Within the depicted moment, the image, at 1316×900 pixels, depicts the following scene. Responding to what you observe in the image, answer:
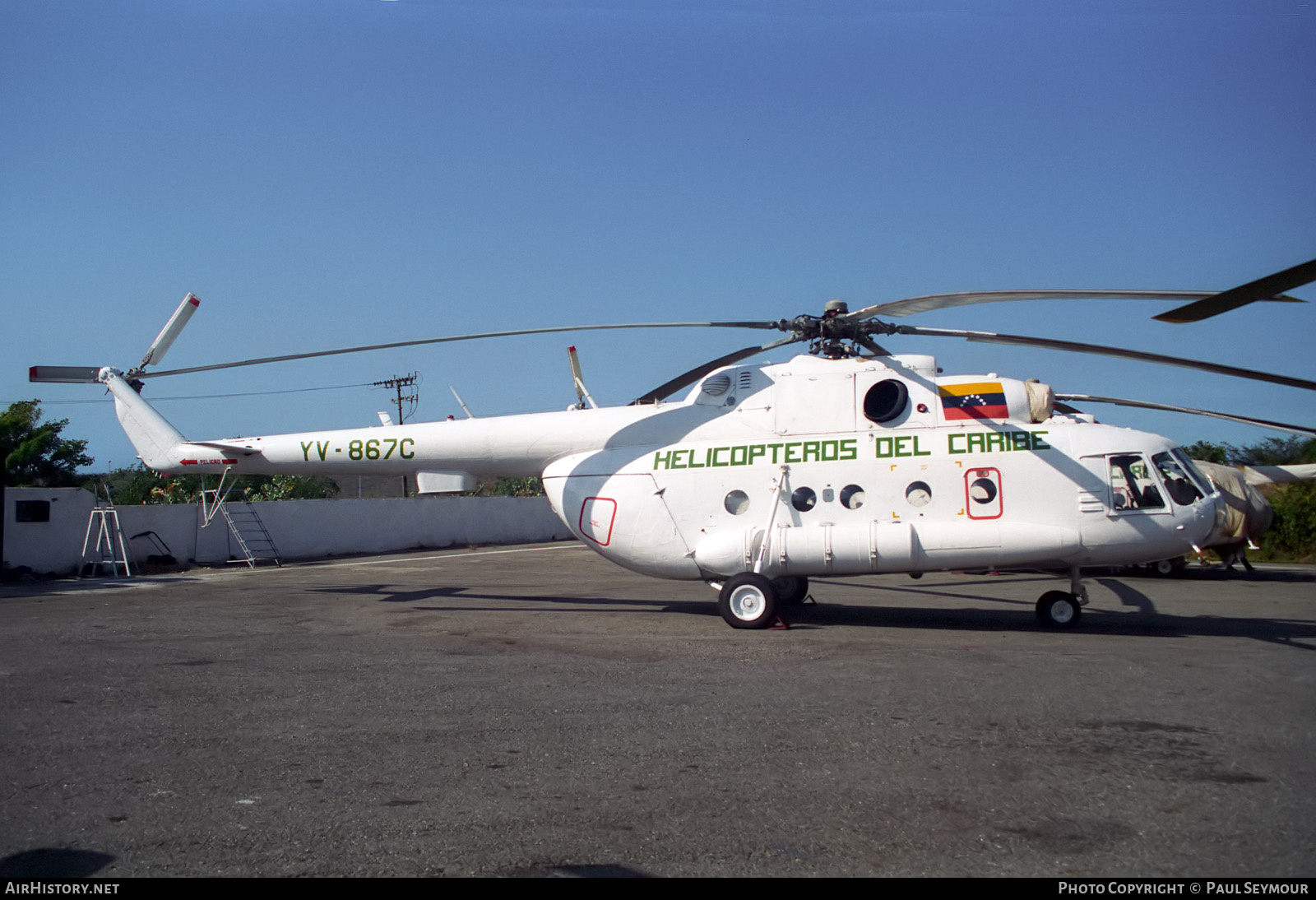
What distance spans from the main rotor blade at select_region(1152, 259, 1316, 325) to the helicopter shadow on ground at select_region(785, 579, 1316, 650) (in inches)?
212

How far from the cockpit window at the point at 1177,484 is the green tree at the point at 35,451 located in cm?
3735

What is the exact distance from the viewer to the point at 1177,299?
886cm

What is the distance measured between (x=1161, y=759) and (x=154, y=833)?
5983 mm

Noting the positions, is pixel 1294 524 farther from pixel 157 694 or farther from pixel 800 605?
pixel 157 694

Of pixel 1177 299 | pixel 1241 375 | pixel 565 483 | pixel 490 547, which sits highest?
pixel 1177 299

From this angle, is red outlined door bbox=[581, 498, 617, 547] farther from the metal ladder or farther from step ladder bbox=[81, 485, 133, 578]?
the metal ladder

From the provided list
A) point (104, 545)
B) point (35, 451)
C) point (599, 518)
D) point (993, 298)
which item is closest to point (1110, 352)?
point (993, 298)

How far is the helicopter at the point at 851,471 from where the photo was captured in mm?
11219

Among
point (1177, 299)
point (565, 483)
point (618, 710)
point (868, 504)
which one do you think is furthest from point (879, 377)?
point (618, 710)

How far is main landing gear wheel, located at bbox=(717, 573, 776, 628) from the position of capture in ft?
37.8

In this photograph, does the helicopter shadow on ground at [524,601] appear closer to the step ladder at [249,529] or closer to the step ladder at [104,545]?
the step ladder at [104,545]

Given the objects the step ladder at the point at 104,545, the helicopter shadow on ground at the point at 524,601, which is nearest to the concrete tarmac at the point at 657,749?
the helicopter shadow on ground at the point at 524,601

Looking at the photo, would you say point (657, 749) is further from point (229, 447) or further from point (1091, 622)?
point (229, 447)

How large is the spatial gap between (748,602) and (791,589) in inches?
83.4
